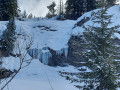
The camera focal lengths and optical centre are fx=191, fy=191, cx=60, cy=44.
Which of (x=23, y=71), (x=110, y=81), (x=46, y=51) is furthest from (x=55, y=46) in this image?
(x=110, y=81)

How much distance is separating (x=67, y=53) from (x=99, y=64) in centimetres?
969

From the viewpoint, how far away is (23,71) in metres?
15.6

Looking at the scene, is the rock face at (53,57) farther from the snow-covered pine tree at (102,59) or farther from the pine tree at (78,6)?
the pine tree at (78,6)

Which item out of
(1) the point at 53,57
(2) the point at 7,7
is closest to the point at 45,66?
(1) the point at 53,57

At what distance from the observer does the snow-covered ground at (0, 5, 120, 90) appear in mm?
12809

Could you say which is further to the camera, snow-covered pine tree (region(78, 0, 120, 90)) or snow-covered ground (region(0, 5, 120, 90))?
snow-covered ground (region(0, 5, 120, 90))

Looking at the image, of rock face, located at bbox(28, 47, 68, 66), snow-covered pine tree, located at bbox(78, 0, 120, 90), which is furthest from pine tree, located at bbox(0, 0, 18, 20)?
snow-covered pine tree, located at bbox(78, 0, 120, 90)

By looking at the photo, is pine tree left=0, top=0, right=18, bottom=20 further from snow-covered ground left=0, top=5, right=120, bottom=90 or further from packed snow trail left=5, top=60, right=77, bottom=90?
packed snow trail left=5, top=60, right=77, bottom=90

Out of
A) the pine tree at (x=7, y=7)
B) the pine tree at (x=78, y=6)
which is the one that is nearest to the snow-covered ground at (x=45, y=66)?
the pine tree at (x=7, y=7)

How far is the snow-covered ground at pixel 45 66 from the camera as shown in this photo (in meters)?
12.8

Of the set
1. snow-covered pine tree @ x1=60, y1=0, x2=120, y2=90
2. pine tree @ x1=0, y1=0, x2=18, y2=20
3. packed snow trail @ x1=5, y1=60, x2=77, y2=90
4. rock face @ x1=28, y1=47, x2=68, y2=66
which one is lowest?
packed snow trail @ x1=5, y1=60, x2=77, y2=90

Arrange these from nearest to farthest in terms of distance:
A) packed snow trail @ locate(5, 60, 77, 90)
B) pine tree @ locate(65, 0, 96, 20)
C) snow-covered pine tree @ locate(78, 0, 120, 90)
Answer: snow-covered pine tree @ locate(78, 0, 120, 90) → packed snow trail @ locate(5, 60, 77, 90) → pine tree @ locate(65, 0, 96, 20)

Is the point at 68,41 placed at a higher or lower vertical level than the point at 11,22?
lower

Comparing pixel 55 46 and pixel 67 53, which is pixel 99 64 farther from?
pixel 55 46
